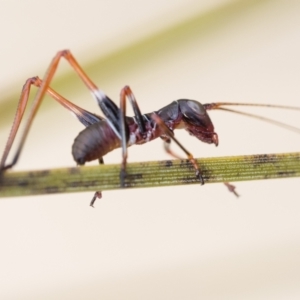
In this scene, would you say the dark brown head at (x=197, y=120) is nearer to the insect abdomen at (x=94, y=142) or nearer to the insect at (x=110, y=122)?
the insect at (x=110, y=122)

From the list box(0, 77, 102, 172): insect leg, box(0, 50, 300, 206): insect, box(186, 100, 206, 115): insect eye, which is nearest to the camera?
box(0, 77, 102, 172): insect leg

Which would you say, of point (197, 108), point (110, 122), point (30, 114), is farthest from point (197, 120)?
point (30, 114)

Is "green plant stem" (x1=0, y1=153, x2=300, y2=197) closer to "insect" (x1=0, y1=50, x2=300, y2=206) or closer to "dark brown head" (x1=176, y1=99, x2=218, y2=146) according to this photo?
"insect" (x1=0, y1=50, x2=300, y2=206)

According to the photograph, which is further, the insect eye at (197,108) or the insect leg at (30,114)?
the insect eye at (197,108)

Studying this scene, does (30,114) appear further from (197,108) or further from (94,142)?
(197,108)

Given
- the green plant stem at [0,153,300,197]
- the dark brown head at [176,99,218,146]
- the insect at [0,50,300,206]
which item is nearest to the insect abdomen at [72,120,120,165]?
the insect at [0,50,300,206]

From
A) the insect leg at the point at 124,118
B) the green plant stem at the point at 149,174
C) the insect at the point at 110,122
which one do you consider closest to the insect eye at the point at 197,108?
the insect at the point at 110,122

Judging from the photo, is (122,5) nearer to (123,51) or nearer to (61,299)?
(123,51)

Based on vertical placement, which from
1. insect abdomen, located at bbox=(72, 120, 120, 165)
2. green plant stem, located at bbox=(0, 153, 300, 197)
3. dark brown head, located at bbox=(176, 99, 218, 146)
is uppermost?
dark brown head, located at bbox=(176, 99, 218, 146)
